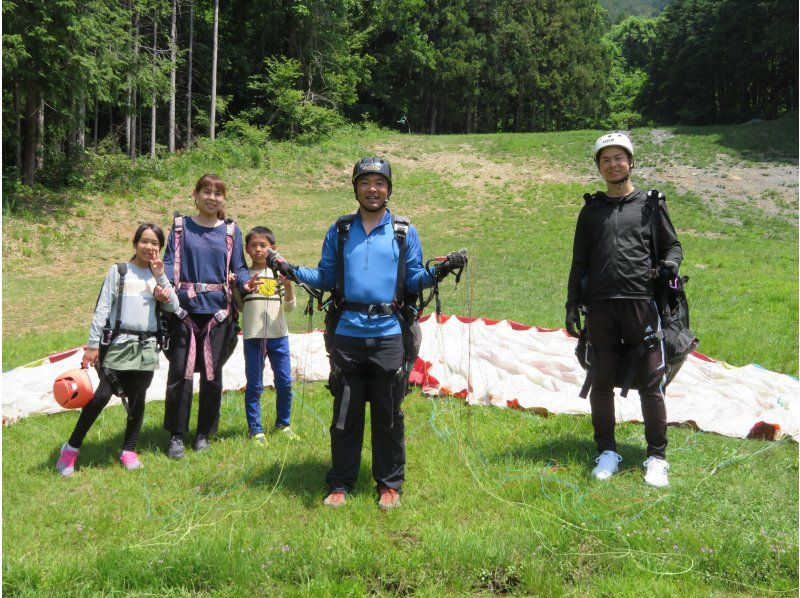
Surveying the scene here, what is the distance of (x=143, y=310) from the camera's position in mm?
4688

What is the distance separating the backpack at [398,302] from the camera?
13.2 ft

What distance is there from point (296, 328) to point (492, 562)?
7.18 metres

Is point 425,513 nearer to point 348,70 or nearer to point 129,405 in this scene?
point 129,405

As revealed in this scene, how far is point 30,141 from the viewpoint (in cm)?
1956

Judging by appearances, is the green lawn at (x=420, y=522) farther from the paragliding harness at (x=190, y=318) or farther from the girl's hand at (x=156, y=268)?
the girl's hand at (x=156, y=268)

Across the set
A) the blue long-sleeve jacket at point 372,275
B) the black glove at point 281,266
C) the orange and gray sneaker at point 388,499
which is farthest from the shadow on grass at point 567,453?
the black glove at point 281,266

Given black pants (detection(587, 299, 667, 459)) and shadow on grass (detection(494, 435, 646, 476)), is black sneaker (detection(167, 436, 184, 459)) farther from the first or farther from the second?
black pants (detection(587, 299, 667, 459))

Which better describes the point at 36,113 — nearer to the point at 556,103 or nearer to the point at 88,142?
the point at 88,142

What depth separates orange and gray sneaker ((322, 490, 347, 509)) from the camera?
398cm

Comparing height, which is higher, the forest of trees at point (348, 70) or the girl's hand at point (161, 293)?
the forest of trees at point (348, 70)

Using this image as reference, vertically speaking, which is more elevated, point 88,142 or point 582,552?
point 88,142

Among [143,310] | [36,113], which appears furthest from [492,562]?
[36,113]

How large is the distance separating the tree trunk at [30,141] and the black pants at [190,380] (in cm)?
1762

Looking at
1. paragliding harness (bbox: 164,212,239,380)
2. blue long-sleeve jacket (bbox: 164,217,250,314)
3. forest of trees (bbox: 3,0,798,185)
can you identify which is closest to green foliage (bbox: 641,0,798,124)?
forest of trees (bbox: 3,0,798,185)
